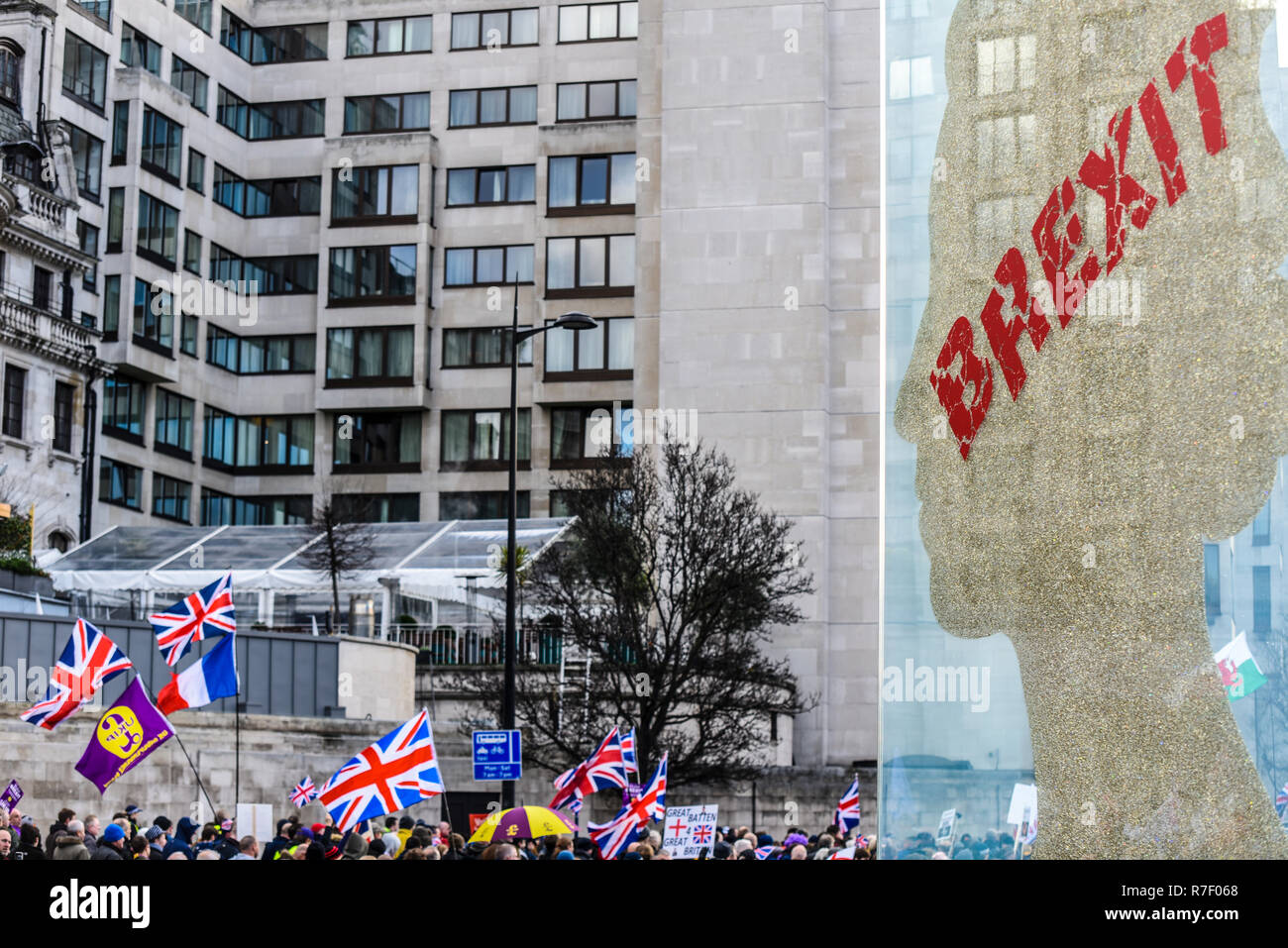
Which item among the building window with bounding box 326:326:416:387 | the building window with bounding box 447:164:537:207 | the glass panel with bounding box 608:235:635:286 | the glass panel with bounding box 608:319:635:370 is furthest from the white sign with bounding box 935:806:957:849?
the building window with bounding box 447:164:537:207

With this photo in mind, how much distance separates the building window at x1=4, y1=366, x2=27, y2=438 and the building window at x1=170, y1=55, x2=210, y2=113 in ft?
61.4

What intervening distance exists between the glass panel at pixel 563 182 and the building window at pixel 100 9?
17.4 meters

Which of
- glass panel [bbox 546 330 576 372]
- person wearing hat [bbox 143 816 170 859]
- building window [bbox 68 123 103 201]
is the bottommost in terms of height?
person wearing hat [bbox 143 816 170 859]

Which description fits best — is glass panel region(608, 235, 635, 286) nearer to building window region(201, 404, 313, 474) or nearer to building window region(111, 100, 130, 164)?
building window region(201, 404, 313, 474)

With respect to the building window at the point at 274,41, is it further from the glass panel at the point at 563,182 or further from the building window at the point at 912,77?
the building window at the point at 912,77

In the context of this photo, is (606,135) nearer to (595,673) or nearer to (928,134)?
(595,673)

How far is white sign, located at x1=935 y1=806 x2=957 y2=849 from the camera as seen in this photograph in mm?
13375

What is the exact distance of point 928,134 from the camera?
14.6 metres

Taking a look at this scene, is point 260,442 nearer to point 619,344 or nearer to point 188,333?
point 188,333

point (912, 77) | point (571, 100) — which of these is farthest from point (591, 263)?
point (912, 77)

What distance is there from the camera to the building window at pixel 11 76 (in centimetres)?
6353

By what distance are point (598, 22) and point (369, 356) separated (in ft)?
53.5

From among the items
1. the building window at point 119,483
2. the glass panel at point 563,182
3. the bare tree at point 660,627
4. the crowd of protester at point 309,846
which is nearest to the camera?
the crowd of protester at point 309,846

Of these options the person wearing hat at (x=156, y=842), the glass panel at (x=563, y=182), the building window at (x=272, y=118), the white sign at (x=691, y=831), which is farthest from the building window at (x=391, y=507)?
the white sign at (x=691, y=831)
